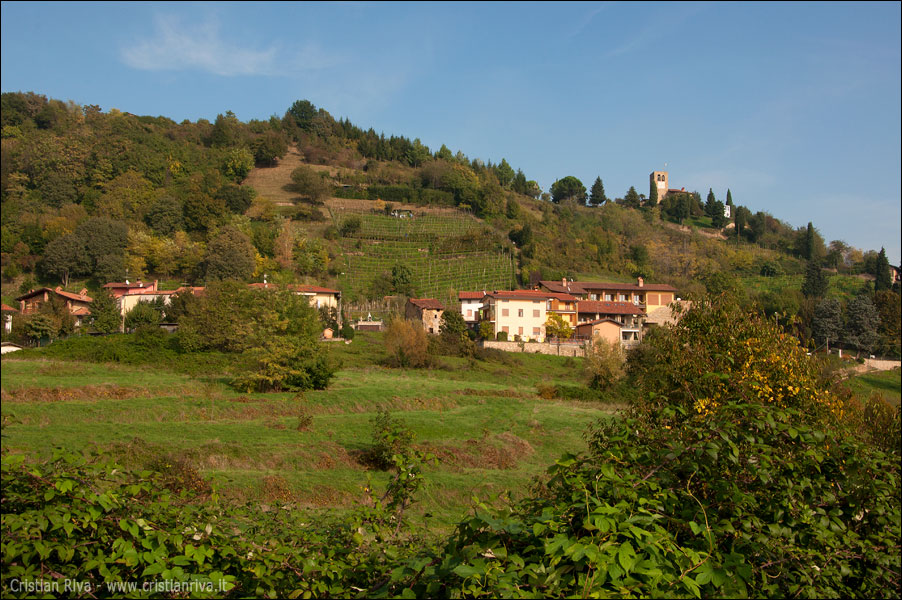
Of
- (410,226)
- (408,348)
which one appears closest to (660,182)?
(410,226)

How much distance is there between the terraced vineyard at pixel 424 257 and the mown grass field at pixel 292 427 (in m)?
38.4

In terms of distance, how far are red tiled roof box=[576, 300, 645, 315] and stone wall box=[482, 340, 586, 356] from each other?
35.6ft

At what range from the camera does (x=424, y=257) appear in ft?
266

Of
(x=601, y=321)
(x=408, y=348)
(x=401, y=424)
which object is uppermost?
(x=601, y=321)

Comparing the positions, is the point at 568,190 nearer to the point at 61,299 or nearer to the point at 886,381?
the point at 886,381

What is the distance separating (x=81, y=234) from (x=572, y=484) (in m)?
79.2

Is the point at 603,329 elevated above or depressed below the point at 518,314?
below

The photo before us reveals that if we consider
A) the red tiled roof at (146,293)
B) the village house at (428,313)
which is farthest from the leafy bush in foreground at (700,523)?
the red tiled roof at (146,293)

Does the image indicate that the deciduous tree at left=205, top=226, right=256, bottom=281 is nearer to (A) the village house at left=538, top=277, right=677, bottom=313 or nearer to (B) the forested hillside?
(B) the forested hillside

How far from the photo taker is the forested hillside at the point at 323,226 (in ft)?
221

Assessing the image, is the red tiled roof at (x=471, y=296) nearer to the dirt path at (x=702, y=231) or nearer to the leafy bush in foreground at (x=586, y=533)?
the leafy bush in foreground at (x=586, y=533)

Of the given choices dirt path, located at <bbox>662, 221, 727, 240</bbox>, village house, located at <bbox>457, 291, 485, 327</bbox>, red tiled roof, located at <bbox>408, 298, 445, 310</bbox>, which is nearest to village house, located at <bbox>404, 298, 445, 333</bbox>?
red tiled roof, located at <bbox>408, 298, 445, 310</bbox>

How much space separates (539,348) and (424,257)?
33.4 m

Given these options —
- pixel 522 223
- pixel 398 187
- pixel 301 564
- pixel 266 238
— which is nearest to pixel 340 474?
pixel 301 564
